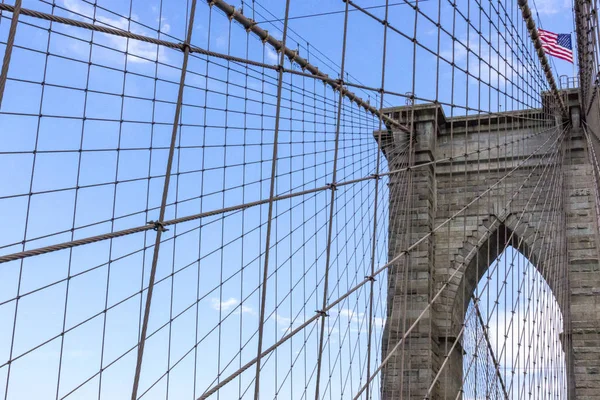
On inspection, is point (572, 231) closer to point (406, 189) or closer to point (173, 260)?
point (406, 189)

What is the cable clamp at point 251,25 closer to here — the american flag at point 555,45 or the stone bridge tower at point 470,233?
the stone bridge tower at point 470,233

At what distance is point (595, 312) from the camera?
10672 mm

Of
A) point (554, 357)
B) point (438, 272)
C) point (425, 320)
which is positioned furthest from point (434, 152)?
point (554, 357)

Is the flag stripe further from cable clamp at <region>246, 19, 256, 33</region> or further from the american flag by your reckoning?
cable clamp at <region>246, 19, 256, 33</region>

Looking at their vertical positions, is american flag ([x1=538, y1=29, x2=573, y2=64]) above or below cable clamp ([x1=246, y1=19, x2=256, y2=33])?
above

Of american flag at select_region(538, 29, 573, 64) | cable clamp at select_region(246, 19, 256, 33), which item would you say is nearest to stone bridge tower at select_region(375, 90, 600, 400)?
american flag at select_region(538, 29, 573, 64)

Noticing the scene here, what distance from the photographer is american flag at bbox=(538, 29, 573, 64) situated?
12453mm

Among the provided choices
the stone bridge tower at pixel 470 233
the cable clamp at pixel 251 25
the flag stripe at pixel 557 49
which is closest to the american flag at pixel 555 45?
the flag stripe at pixel 557 49

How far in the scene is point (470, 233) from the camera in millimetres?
12352

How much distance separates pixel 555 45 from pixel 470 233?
10.8ft

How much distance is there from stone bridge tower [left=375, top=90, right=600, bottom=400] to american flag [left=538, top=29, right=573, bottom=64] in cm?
101

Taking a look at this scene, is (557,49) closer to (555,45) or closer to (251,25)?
(555,45)

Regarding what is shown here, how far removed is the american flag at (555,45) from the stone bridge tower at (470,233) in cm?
101

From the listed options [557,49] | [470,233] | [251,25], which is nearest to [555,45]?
[557,49]
